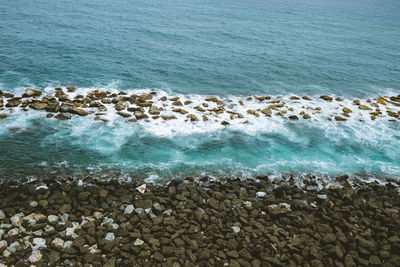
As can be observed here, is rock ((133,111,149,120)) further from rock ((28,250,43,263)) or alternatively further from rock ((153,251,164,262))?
rock ((153,251,164,262))

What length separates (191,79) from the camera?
3512 cm

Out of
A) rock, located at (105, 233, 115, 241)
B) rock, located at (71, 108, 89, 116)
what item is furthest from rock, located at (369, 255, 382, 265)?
rock, located at (71, 108, 89, 116)

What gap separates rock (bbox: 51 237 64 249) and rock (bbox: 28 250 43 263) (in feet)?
2.07

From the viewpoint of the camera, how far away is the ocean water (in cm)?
2086

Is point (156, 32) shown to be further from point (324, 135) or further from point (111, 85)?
point (324, 135)

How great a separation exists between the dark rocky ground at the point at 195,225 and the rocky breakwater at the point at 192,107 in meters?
9.90

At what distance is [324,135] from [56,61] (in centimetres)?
3342

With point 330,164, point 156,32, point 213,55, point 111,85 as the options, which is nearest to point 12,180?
point 111,85

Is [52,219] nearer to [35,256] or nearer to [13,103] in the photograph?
[35,256]

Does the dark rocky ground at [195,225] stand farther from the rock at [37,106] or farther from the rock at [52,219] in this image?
the rock at [37,106]

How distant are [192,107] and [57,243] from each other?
18.4 metres

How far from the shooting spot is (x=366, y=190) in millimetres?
18672

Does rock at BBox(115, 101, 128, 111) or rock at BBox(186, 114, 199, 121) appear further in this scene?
rock at BBox(115, 101, 128, 111)

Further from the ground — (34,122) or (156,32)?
(156,32)
